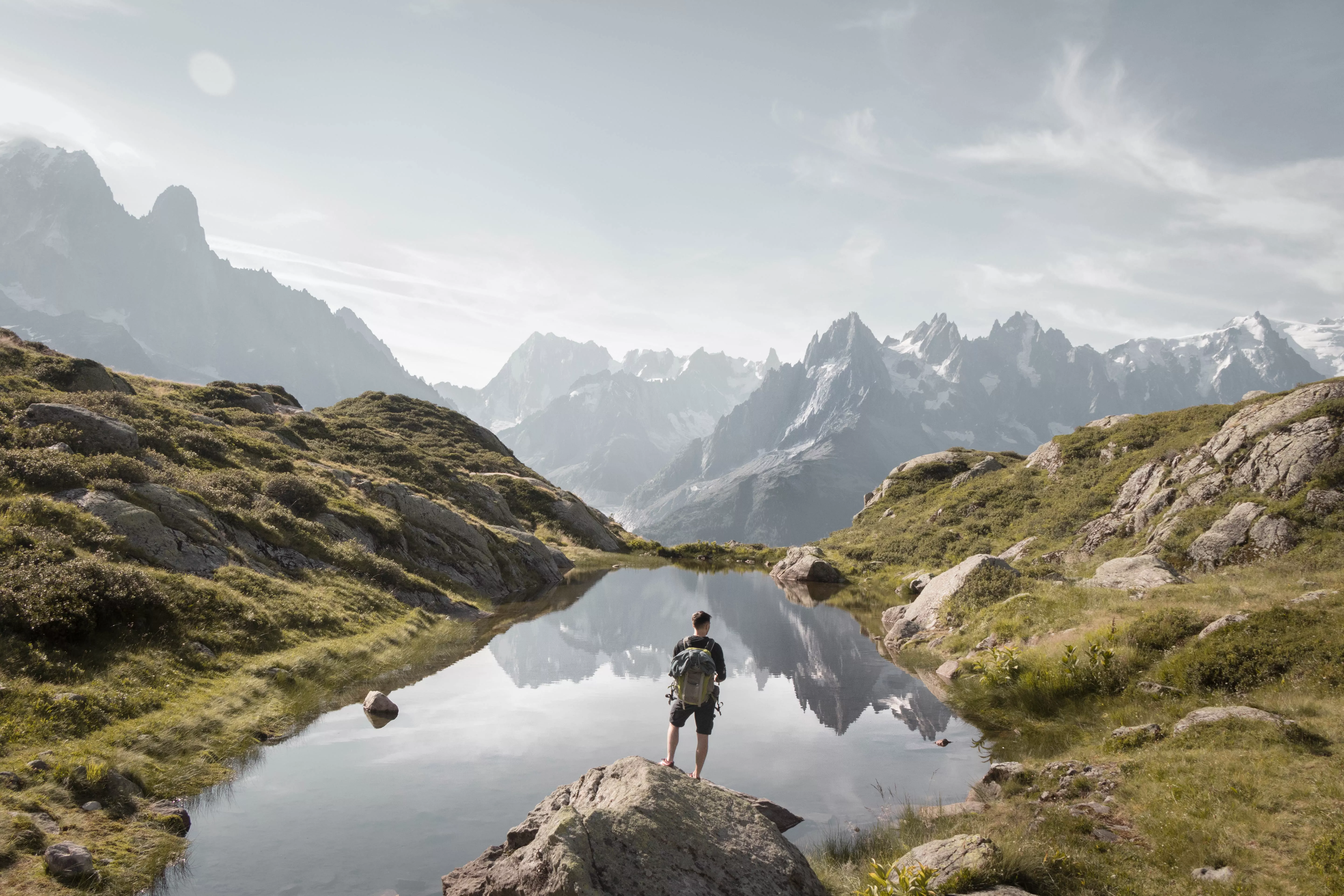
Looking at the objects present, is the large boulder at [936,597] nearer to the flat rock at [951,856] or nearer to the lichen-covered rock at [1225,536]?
the lichen-covered rock at [1225,536]

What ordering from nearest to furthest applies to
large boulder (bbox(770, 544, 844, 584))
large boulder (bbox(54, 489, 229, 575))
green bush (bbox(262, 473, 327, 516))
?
1. large boulder (bbox(54, 489, 229, 575))
2. green bush (bbox(262, 473, 327, 516))
3. large boulder (bbox(770, 544, 844, 584))

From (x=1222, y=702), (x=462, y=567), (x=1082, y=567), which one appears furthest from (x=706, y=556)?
(x=1222, y=702)

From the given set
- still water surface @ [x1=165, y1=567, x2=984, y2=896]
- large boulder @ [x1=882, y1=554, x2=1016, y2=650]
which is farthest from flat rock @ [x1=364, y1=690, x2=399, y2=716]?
large boulder @ [x1=882, y1=554, x2=1016, y2=650]

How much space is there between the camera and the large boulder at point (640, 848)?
8.67m

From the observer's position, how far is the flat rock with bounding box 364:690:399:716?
65.3 ft

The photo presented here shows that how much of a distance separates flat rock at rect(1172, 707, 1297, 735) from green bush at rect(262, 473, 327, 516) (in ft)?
130

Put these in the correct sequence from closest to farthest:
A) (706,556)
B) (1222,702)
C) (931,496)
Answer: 1. (1222,702)
2. (931,496)
3. (706,556)

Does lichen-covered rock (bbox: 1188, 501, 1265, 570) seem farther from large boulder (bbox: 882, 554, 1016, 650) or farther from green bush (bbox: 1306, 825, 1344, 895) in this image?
green bush (bbox: 1306, 825, 1344, 895)

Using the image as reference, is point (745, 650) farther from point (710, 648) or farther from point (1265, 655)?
point (1265, 655)

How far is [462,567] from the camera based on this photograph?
46.3m

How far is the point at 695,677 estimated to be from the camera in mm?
14688

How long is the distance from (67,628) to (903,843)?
2036cm

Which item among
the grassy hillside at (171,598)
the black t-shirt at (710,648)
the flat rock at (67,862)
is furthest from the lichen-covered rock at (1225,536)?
the flat rock at (67,862)

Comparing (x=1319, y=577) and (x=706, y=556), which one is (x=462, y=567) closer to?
(x=1319, y=577)
